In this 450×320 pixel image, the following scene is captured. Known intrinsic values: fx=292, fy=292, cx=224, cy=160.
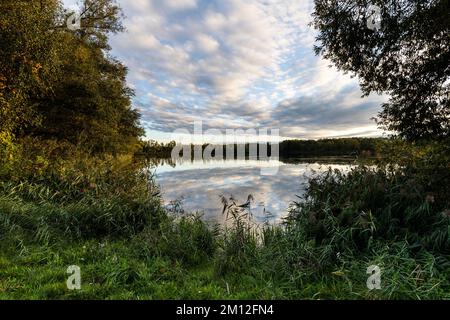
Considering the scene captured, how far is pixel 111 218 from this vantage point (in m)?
6.06

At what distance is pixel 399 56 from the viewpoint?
791 cm

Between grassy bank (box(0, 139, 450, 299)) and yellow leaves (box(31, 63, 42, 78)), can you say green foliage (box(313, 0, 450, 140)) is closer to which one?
grassy bank (box(0, 139, 450, 299))

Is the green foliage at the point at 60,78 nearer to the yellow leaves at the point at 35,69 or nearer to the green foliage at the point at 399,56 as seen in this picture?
the yellow leaves at the point at 35,69

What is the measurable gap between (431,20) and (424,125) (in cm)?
252

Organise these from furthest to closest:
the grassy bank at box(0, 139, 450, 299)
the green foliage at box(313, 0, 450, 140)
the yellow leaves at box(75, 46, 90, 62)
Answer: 1. the yellow leaves at box(75, 46, 90, 62)
2. the green foliage at box(313, 0, 450, 140)
3. the grassy bank at box(0, 139, 450, 299)

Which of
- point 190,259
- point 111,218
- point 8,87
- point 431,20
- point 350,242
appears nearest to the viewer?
point 350,242

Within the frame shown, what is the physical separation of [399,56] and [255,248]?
22.0 feet

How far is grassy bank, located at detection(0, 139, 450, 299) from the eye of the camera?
11.5 feet

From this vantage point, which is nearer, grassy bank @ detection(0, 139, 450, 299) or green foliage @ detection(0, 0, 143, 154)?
grassy bank @ detection(0, 139, 450, 299)

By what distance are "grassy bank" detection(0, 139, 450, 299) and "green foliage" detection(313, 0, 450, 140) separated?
121 centimetres

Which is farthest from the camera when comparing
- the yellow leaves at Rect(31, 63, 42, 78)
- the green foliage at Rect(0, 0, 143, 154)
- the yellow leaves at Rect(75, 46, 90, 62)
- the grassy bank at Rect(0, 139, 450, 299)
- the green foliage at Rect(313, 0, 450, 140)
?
the yellow leaves at Rect(75, 46, 90, 62)

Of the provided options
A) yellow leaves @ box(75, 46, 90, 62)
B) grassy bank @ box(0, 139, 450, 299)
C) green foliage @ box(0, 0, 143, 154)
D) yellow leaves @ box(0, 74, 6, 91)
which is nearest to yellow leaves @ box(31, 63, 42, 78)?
green foliage @ box(0, 0, 143, 154)

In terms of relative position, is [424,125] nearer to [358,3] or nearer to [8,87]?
[358,3]
